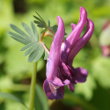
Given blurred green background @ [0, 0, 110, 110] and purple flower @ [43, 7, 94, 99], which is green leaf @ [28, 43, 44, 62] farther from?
blurred green background @ [0, 0, 110, 110]

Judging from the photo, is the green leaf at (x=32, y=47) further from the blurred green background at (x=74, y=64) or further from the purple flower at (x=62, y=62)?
the blurred green background at (x=74, y=64)

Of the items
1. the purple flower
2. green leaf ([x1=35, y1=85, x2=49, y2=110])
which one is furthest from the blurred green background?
the purple flower

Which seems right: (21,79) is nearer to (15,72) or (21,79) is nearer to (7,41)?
(15,72)

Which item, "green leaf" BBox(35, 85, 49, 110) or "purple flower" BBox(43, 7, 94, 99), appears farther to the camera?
"green leaf" BBox(35, 85, 49, 110)

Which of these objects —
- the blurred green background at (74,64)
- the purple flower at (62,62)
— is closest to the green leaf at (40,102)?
the purple flower at (62,62)

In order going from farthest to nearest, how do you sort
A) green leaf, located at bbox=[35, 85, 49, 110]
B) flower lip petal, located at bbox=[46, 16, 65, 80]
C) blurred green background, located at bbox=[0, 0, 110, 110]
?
blurred green background, located at bbox=[0, 0, 110, 110] < green leaf, located at bbox=[35, 85, 49, 110] < flower lip petal, located at bbox=[46, 16, 65, 80]

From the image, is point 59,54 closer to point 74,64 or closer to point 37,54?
point 37,54
